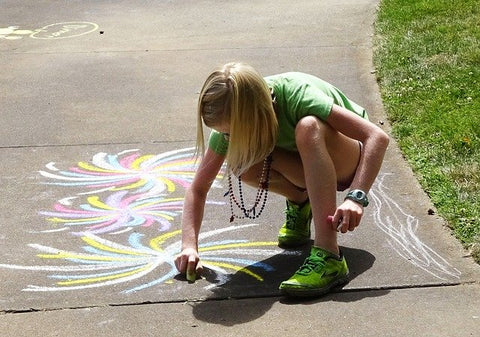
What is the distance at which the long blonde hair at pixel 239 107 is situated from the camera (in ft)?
11.2

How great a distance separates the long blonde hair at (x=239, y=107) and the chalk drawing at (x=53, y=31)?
18.6 ft

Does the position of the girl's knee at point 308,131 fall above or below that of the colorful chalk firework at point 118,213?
above

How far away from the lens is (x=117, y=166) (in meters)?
5.25

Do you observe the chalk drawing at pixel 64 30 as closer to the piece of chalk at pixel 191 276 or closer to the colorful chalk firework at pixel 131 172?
the colorful chalk firework at pixel 131 172

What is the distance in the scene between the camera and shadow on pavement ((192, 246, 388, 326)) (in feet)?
11.2

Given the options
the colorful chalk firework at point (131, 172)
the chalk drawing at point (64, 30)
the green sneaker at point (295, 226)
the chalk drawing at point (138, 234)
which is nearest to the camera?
the chalk drawing at point (138, 234)

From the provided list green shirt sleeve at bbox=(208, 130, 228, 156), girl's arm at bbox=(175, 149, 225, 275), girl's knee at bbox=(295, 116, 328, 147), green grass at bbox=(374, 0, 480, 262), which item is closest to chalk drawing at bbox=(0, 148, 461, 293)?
girl's arm at bbox=(175, 149, 225, 275)

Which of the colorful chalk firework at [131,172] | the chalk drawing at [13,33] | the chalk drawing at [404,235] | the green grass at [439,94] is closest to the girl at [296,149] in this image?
the chalk drawing at [404,235]

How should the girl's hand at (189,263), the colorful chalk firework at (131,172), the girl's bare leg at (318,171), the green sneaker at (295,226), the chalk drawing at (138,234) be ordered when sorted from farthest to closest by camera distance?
1. the colorful chalk firework at (131,172)
2. the green sneaker at (295,226)
3. the chalk drawing at (138,234)
4. the girl's hand at (189,263)
5. the girl's bare leg at (318,171)

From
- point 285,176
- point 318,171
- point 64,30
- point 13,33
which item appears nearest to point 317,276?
point 318,171

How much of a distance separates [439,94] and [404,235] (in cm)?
220

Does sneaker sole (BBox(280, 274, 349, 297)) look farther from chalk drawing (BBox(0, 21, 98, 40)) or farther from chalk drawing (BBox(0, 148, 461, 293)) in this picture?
chalk drawing (BBox(0, 21, 98, 40))

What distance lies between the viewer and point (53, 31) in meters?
9.19

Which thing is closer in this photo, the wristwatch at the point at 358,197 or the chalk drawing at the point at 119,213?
the wristwatch at the point at 358,197
